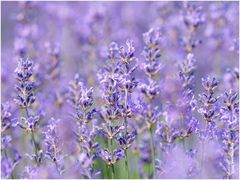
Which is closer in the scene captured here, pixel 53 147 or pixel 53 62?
pixel 53 147

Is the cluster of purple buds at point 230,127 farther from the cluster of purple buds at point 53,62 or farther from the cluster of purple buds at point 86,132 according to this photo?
the cluster of purple buds at point 53,62

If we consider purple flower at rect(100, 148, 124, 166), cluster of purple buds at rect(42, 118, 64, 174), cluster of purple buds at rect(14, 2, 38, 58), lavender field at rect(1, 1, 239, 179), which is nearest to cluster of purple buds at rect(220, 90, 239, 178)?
lavender field at rect(1, 1, 239, 179)

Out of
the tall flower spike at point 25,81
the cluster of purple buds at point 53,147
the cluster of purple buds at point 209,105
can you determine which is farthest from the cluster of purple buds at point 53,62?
the cluster of purple buds at point 209,105

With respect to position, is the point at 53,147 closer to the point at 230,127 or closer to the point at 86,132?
the point at 86,132

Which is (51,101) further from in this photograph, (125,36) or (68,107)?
(125,36)

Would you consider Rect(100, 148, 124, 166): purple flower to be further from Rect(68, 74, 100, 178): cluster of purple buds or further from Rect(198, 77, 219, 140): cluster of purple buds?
Rect(198, 77, 219, 140): cluster of purple buds

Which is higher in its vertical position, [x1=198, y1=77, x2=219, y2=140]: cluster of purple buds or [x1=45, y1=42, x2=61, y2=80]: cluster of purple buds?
[x1=45, y1=42, x2=61, y2=80]: cluster of purple buds

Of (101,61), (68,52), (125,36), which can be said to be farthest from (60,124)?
(68,52)

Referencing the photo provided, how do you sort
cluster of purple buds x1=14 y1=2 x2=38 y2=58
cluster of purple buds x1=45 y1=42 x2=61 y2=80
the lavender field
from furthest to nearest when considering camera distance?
cluster of purple buds x1=14 y1=2 x2=38 y2=58, cluster of purple buds x1=45 y1=42 x2=61 y2=80, the lavender field

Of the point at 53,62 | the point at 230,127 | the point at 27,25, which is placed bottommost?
the point at 230,127

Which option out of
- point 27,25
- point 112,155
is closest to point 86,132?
point 112,155

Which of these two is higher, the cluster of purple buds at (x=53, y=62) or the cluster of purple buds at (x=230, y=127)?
the cluster of purple buds at (x=53, y=62)

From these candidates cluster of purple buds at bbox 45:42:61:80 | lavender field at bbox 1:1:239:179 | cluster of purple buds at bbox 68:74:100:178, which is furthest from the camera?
cluster of purple buds at bbox 45:42:61:80

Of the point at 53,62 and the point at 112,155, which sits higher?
the point at 53,62
